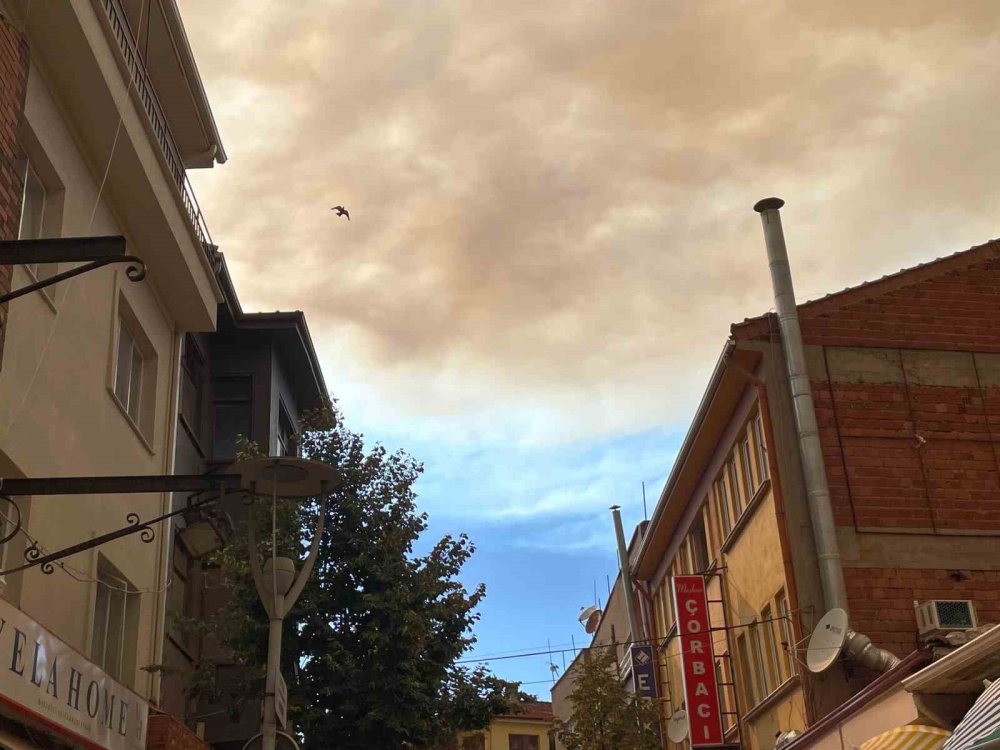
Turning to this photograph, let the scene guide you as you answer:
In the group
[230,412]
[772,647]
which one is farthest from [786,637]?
[230,412]

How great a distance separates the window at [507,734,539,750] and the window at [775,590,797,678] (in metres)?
44.1

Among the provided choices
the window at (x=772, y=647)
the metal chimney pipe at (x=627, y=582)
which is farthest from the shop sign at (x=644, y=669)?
the window at (x=772, y=647)

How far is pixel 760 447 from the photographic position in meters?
20.1

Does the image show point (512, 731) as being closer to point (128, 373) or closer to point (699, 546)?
point (699, 546)

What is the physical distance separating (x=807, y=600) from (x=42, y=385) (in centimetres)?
1187

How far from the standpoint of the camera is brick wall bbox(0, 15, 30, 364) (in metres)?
9.20

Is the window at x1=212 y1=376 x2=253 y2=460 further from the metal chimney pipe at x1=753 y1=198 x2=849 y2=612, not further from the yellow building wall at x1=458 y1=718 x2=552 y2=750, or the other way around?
the yellow building wall at x1=458 y1=718 x2=552 y2=750

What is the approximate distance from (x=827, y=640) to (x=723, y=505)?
23.6ft

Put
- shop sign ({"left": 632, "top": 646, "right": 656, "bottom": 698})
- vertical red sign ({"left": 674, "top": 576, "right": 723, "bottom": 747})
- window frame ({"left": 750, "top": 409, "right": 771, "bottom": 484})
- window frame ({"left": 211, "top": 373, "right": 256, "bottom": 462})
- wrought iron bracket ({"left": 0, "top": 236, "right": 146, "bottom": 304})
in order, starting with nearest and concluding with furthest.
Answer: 1. wrought iron bracket ({"left": 0, "top": 236, "right": 146, "bottom": 304})
2. window frame ({"left": 750, "top": 409, "right": 771, "bottom": 484})
3. vertical red sign ({"left": 674, "top": 576, "right": 723, "bottom": 747})
4. window frame ({"left": 211, "top": 373, "right": 256, "bottom": 462})
5. shop sign ({"left": 632, "top": 646, "right": 656, "bottom": 698})

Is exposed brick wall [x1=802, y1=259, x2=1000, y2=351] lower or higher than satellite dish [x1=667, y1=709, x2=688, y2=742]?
higher

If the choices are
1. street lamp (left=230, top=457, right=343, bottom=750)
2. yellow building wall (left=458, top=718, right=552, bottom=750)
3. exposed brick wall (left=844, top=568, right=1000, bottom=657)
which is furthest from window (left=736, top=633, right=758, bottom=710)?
yellow building wall (left=458, top=718, right=552, bottom=750)

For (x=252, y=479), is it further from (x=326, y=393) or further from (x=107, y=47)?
(x=326, y=393)

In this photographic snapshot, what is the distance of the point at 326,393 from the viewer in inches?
1115

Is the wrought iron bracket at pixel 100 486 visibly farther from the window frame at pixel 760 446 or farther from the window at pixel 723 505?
the window at pixel 723 505
